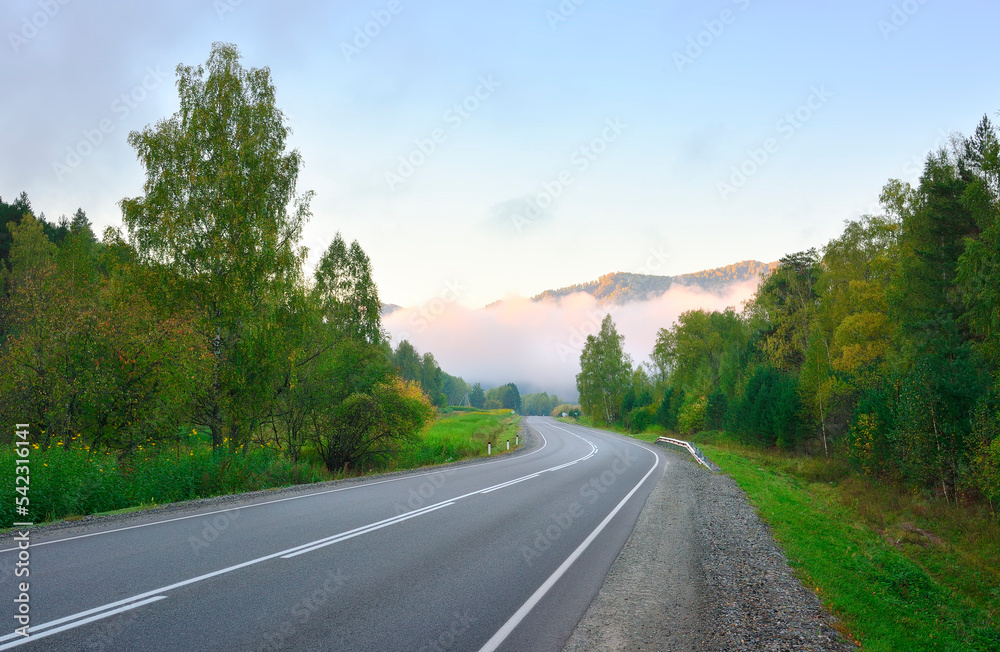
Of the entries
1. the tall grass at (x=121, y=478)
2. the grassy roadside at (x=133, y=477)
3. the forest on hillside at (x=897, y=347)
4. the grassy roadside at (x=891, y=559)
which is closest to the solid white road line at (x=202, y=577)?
the grassy roadside at (x=133, y=477)

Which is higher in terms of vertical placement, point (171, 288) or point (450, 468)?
point (171, 288)

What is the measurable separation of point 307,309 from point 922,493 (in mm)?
23131

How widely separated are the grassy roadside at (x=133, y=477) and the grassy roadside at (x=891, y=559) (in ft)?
43.3

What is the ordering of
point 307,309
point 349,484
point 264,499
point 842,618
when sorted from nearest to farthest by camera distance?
point 842,618
point 264,499
point 349,484
point 307,309

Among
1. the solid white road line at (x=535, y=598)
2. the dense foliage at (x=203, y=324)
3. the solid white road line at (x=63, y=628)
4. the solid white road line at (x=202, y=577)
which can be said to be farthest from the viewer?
the dense foliage at (x=203, y=324)

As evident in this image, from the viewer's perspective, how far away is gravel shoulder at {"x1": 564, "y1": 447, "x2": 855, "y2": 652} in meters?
4.92

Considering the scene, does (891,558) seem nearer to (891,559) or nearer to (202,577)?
(891,559)

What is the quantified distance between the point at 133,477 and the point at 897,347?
31.4 metres

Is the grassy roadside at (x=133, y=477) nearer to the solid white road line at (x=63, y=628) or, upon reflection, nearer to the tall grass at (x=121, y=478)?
the tall grass at (x=121, y=478)

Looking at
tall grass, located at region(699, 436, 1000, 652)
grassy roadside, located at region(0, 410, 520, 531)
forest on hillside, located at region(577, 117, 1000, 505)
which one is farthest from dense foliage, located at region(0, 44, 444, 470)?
forest on hillside, located at region(577, 117, 1000, 505)

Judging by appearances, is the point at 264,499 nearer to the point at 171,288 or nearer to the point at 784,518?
the point at 171,288

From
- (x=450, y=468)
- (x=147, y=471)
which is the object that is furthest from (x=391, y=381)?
(x=147, y=471)

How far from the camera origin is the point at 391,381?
2258 centimetres

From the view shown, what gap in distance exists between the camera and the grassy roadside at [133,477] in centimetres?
952
